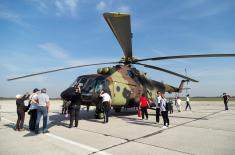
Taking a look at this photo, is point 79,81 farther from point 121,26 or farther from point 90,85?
point 121,26

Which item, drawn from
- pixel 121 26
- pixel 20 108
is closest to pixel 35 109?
pixel 20 108

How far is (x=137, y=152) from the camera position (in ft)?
16.0

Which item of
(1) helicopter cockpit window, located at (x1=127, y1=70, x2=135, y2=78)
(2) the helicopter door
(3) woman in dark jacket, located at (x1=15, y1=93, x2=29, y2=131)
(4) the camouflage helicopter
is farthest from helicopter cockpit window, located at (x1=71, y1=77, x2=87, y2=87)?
(1) helicopter cockpit window, located at (x1=127, y1=70, x2=135, y2=78)

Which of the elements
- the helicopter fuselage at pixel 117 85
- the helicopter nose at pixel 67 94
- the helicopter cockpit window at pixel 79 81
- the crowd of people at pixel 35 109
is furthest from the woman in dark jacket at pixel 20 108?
the helicopter cockpit window at pixel 79 81

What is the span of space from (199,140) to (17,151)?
506 centimetres

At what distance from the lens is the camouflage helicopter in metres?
9.30

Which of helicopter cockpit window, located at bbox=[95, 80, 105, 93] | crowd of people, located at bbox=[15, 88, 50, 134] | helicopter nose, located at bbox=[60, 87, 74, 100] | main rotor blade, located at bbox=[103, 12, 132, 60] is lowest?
crowd of people, located at bbox=[15, 88, 50, 134]

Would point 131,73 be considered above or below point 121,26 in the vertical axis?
below

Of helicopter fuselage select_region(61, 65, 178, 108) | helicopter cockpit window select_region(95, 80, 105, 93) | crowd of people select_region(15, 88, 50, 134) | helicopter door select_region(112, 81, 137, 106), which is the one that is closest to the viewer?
crowd of people select_region(15, 88, 50, 134)

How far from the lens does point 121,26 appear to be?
934 cm

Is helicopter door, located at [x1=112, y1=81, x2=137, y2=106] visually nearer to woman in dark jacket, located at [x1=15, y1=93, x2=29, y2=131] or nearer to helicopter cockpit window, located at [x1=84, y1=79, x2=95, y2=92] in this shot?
helicopter cockpit window, located at [x1=84, y1=79, x2=95, y2=92]

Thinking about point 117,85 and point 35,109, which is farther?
point 117,85

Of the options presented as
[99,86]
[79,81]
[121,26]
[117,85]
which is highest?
[121,26]

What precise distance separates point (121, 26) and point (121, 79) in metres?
3.86
